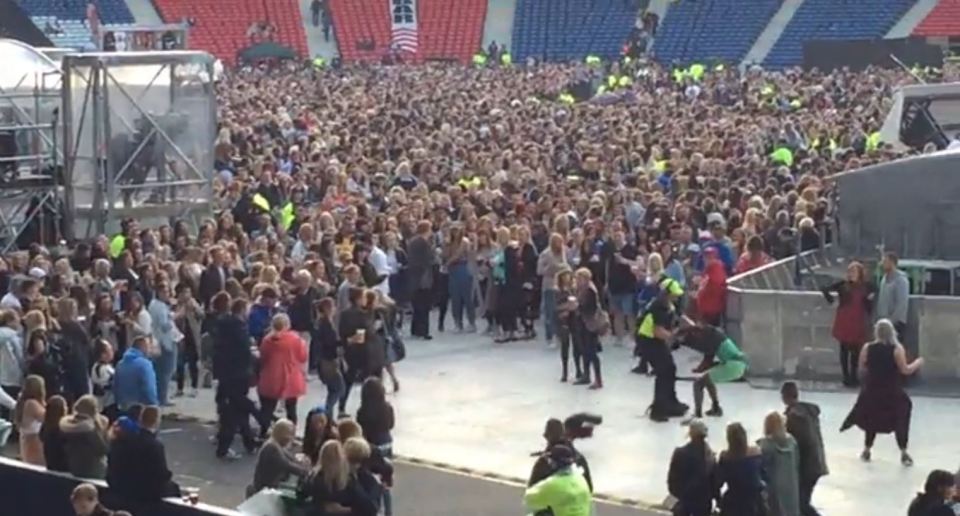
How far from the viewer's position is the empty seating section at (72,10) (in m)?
64.6

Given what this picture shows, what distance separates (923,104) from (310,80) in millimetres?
22140

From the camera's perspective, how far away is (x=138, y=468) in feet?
45.1

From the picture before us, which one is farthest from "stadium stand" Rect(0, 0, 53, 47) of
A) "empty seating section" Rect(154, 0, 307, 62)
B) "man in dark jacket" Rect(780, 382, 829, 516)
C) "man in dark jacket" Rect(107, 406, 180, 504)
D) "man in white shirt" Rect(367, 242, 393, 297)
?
"man in dark jacket" Rect(780, 382, 829, 516)

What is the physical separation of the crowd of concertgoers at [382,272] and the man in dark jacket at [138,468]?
16 mm

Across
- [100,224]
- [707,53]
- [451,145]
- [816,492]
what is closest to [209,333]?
[816,492]

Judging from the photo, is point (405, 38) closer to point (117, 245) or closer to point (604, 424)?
point (117, 245)

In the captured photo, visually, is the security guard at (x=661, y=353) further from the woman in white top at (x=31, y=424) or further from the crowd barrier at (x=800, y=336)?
the woman in white top at (x=31, y=424)

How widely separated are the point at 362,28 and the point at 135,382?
172 ft

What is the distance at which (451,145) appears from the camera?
111ft

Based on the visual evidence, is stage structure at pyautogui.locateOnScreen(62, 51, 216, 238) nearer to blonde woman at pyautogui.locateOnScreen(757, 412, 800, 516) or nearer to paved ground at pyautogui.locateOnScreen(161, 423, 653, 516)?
paved ground at pyautogui.locateOnScreen(161, 423, 653, 516)

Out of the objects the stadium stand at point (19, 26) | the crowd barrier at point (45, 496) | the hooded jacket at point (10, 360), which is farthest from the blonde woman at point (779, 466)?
the stadium stand at point (19, 26)

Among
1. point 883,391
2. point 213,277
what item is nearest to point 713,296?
point 883,391

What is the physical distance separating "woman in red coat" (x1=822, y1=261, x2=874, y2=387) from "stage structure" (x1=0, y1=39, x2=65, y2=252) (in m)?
10.5

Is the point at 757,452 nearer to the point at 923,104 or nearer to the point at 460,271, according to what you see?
the point at 460,271
